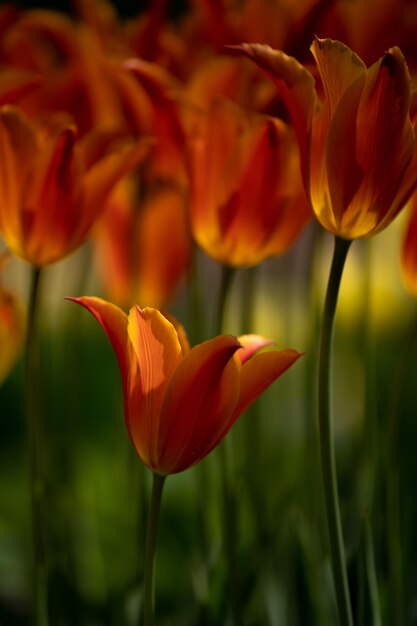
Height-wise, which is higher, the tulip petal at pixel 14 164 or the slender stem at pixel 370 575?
the tulip petal at pixel 14 164

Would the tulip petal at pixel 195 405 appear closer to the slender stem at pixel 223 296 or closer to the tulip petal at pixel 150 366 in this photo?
the tulip petal at pixel 150 366

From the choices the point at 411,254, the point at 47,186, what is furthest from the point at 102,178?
the point at 411,254

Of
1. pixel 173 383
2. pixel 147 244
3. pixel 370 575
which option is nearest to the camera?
pixel 173 383

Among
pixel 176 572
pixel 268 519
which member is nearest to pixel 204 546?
pixel 268 519

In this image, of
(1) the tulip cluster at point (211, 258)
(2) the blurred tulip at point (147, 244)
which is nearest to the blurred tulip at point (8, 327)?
(1) the tulip cluster at point (211, 258)

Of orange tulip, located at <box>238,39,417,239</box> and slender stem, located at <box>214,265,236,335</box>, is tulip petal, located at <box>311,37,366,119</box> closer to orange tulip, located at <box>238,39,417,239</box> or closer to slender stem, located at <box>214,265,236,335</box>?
orange tulip, located at <box>238,39,417,239</box>

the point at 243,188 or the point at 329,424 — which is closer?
the point at 329,424

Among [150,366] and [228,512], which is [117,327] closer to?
[150,366]
